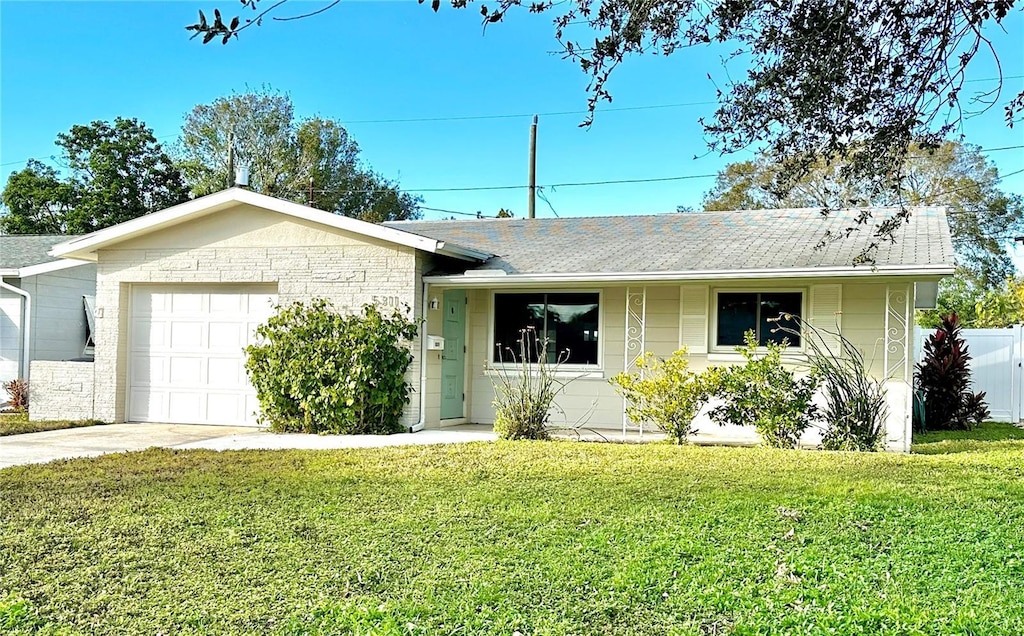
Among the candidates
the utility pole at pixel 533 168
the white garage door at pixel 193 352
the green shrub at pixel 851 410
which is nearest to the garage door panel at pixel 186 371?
the white garage door at pixel 193 352

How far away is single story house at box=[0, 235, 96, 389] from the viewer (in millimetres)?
15570

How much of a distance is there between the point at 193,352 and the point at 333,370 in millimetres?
2841

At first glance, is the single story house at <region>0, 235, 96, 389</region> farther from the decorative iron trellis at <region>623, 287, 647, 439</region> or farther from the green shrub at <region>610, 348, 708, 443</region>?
the green shrub at <region>610, 348, 708, 443</region>

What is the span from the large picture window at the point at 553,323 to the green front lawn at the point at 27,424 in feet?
20.4

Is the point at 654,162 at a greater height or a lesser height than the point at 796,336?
greater

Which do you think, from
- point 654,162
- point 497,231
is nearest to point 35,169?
point 654,162

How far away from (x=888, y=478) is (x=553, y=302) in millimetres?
6328

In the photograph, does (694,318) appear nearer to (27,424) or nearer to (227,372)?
(227,372)

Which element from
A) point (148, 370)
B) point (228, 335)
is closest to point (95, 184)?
point (148, 370)

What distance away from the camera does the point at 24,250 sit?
17500 mm

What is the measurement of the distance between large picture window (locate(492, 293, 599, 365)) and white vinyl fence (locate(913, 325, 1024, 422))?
6.85 meters

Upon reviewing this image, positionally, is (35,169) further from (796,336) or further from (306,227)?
(796,336)

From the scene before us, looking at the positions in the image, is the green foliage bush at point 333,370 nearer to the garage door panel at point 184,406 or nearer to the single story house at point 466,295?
the single story house at point 466,295

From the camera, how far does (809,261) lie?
35.3ft
